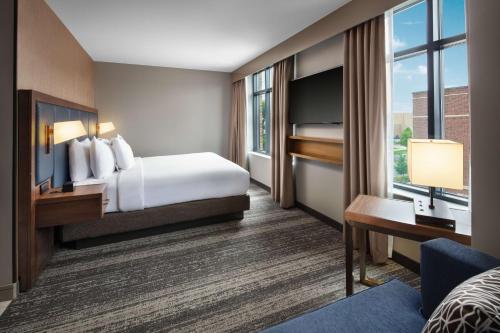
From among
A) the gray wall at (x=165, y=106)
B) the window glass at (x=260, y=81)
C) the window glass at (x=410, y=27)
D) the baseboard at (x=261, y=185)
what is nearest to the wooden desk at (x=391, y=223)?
the window glass at (x=410, y=27)

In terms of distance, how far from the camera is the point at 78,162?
9.05 feet

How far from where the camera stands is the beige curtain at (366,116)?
2.32 meters

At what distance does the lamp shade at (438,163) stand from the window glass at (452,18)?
103 cm

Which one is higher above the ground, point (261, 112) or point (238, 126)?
point (261, 112)

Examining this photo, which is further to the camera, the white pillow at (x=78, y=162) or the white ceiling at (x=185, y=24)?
the white pillow at (x=78, y=162)

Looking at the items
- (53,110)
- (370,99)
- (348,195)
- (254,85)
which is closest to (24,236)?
(53,110)

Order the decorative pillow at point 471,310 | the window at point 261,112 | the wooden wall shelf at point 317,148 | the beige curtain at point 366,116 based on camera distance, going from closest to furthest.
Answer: the decorative pillow at point 471,310 → the beige curtain at point 366,116 → the wooden wall shelf at point 317,148 → the window at point 261,112

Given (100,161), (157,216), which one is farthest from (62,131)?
(157,216)

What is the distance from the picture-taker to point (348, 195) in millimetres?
2740

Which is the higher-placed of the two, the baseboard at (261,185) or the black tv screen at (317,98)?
the black tv screen at (317,98)

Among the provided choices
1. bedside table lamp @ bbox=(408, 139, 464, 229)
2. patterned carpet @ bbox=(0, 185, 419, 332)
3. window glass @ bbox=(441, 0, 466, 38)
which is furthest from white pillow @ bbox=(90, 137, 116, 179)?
window glass @ bbox=(441, 0, 466, 38)

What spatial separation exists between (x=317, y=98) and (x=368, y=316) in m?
2.71

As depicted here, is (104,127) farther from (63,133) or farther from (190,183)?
(190,183)

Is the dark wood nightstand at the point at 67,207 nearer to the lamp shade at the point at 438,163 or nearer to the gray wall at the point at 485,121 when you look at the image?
the lamp shade at the point at 438,163
